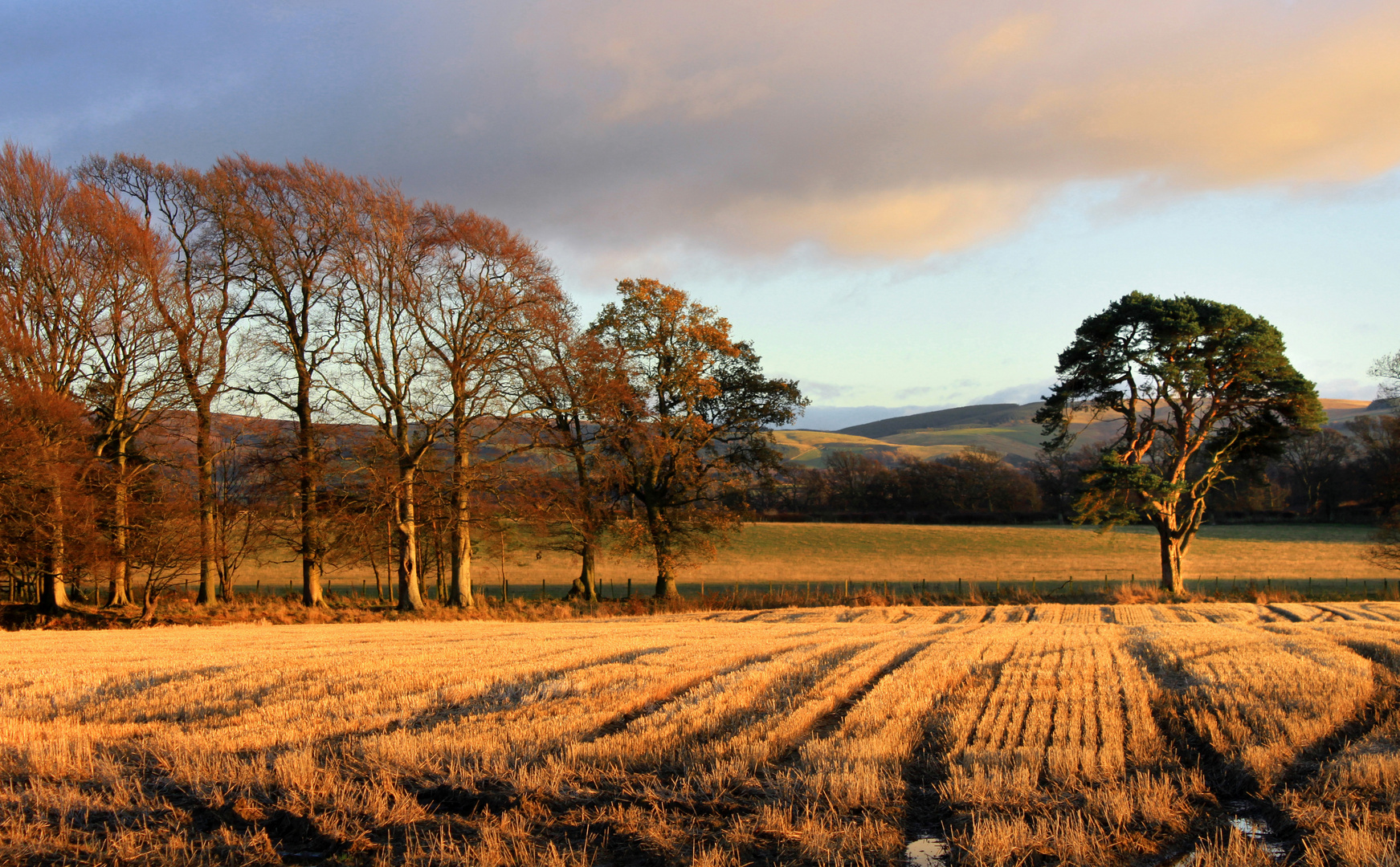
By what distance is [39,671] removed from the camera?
1166cm

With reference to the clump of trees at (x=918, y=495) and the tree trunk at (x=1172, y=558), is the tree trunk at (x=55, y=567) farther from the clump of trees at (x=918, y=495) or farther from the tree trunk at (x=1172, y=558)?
the clump of trees at (x=918, y=495)

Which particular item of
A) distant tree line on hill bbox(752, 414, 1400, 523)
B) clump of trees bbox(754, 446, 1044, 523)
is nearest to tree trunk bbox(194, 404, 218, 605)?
distant tree line on hill bbox(752, 414, 1400, 523)

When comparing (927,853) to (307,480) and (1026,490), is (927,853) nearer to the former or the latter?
(307,480)

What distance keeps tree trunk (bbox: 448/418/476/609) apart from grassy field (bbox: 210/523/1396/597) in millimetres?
10164

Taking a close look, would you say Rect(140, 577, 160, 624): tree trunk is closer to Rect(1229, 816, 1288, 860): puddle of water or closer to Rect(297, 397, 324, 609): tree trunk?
Rect(297, 397, 324, 609): tree trunk

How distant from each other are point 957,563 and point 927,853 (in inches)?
2206

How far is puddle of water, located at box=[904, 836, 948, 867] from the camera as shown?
4.61 metres

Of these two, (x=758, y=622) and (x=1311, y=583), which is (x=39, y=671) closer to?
(x=758, y=622)

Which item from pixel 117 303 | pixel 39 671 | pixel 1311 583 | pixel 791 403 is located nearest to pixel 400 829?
pixel 39 671

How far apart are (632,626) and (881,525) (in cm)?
5270

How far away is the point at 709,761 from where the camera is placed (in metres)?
6.31

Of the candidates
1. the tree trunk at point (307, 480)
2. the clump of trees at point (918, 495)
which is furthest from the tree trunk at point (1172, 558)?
the clump of trees at point (918, 495)

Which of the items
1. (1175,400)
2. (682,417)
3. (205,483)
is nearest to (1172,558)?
(1175,400)

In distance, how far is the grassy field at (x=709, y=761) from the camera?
486 cm
